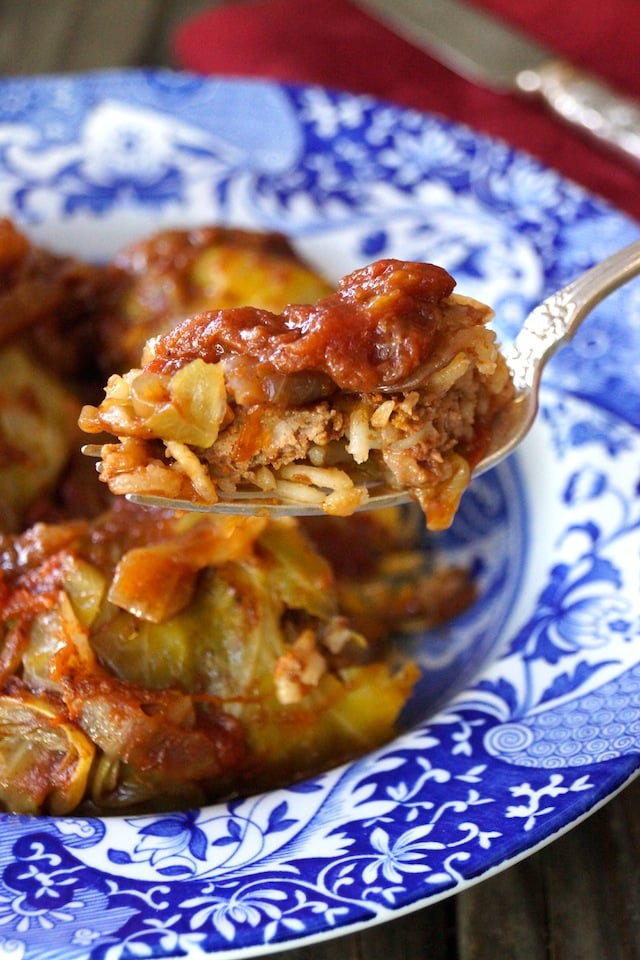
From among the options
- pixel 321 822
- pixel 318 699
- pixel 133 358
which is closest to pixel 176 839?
pixel 321 822

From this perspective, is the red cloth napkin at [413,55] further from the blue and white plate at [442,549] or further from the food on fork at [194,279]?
the food on fork at [194,279]

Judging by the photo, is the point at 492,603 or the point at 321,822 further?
the point at 492,603

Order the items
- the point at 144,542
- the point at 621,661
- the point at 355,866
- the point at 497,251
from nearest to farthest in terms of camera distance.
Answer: the point at 355,866 → the point at 621,661 → the point at 144,542 → the point at 497,251

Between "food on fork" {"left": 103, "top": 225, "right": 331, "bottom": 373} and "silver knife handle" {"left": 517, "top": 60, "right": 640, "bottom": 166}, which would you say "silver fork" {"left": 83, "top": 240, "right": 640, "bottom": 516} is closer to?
"food on fork" {"left": 103, "top": 225, "right": 331, "bottom": 373}

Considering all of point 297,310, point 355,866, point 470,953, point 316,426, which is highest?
point 297,310

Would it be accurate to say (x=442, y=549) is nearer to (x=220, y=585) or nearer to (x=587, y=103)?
(x=220, y=585)

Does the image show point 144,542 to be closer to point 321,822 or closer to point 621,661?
point 321,822

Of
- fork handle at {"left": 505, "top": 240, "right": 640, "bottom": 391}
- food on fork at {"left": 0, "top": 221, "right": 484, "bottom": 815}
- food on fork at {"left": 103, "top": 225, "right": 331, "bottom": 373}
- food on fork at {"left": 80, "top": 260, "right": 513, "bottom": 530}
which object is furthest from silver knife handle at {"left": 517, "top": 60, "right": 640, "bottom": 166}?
food on fork at {"left": 80, "top": 260, "right": 513, "bottom": 530}
